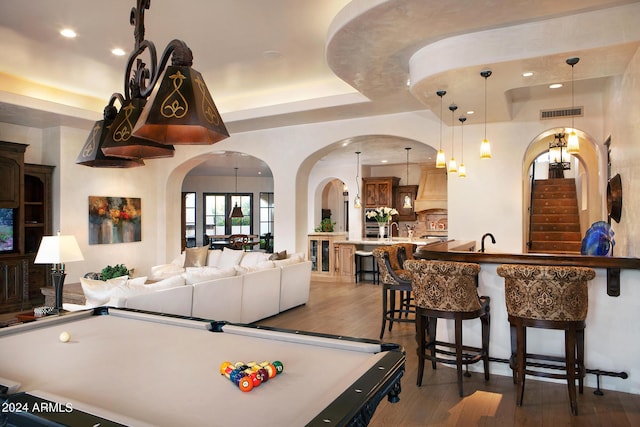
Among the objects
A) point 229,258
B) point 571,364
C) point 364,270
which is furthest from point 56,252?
point 364,270

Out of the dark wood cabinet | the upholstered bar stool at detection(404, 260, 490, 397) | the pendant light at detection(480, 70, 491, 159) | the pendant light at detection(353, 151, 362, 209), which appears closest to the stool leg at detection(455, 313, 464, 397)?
the upholstered bar stool at detection(404, 260, 490, 397)

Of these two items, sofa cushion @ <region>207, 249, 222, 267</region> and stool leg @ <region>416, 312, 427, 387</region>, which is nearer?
stool leg @ <region>416, 312, 427, 387</region>

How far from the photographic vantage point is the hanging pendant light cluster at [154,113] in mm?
2213

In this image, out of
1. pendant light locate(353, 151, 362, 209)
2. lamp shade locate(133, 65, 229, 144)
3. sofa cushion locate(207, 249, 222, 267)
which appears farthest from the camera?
pendant light locate(353, 151, 362, 209)

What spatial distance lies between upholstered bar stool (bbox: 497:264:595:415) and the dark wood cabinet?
23.3ft

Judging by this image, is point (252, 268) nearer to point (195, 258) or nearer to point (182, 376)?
point (195, 258)

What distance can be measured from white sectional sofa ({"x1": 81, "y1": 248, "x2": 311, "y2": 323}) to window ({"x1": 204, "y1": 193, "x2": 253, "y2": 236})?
28.8 ft

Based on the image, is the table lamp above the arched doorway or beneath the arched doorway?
beneath

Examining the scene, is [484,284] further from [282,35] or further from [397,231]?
[397,231]

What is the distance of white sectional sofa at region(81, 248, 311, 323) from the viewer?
4.11m

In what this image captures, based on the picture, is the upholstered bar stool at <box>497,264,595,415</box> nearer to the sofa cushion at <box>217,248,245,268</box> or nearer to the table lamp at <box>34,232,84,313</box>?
the table lamp at <box>34,232,84,313</box>

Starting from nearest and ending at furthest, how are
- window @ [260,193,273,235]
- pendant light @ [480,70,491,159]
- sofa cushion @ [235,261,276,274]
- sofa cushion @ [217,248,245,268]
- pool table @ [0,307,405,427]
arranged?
pool table @ [0,307,405,427] → pendant light @ [480,70,491,159] → sofa cushion @ [235,261,276,274] → sofa cushion @ [217,248,245,268] → window @ [260,193,273,235]

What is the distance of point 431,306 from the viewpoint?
143 inches

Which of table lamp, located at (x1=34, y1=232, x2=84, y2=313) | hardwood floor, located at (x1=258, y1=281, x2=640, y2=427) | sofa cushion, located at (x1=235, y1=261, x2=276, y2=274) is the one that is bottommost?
hardwood floor, located at (x1=258, y1=281, x2=640, y2=427)
